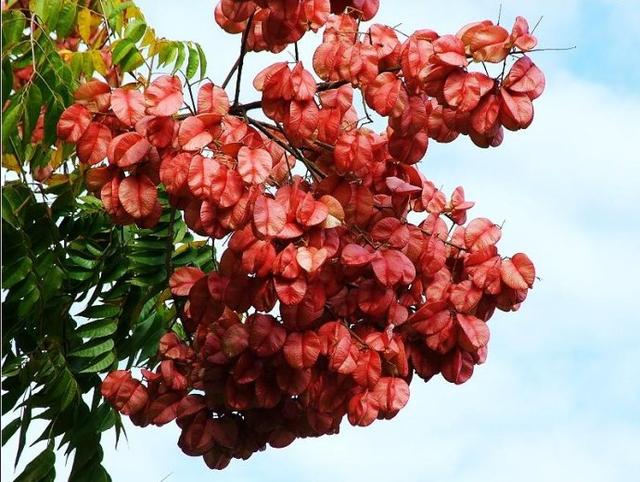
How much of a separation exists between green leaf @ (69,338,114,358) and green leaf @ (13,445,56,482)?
0.96ft

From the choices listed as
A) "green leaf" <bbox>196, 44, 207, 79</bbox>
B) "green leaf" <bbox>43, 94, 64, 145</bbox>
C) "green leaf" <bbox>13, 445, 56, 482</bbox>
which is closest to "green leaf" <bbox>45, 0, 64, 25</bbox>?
"green leaf" <bbox>43, 94, 64, 145</bbox>

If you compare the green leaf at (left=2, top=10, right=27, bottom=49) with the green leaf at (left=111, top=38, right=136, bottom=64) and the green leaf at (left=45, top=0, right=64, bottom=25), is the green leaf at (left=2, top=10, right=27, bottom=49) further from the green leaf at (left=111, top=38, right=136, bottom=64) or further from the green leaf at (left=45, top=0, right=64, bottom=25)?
the green leaf at (left=111, top=38, right=136, bottom=64)

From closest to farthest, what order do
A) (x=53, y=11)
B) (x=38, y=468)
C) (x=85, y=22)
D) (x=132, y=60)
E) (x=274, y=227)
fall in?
(x=274, y=227) → (x=38, y=468) → (x=53, y=11) → (x=132, y=60) → (x=85, y=22)

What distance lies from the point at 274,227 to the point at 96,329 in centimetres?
97

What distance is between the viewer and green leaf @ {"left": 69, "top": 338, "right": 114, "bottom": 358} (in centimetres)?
412

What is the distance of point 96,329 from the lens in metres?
4.18

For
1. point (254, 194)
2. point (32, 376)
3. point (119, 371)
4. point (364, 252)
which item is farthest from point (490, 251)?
point (32, 376)

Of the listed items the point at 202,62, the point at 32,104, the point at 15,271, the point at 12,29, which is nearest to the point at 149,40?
the point at 202,62

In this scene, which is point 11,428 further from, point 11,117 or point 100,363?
point 11,117

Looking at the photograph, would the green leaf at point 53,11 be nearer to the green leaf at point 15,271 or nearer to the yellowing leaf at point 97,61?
the yellowing leaf at point 97,61

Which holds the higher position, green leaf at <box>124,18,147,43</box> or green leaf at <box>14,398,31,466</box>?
green leaf at <box>124,18,147,43</box>

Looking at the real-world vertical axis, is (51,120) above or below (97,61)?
below

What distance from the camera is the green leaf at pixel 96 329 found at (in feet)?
13.7

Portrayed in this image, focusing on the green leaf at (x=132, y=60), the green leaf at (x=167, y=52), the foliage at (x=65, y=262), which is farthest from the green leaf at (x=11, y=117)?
the green leaf at (x=167, y=52)
